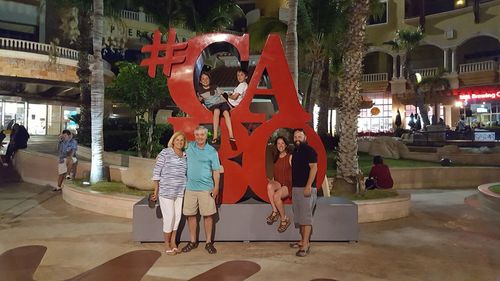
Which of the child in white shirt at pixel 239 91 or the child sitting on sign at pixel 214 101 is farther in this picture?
the child in white shirt at pixel 239 91

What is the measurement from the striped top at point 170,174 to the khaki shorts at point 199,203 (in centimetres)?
16

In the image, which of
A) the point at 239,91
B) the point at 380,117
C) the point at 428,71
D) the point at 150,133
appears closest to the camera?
the point at 239,91

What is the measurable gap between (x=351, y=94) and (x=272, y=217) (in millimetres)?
4115

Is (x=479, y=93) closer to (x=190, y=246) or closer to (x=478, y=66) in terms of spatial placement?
(x=478, y=66)

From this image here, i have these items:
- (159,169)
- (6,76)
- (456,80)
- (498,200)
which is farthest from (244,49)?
(456,80)

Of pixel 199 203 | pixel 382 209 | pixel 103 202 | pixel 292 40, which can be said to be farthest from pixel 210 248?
pixel 292 40

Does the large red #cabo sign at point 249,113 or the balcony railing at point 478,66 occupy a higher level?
the balcony railing at point 478,66

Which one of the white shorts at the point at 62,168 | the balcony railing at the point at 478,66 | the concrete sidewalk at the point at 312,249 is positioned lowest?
the concrete sidewalk at the point at 312,249

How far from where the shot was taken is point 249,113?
6.97 metres

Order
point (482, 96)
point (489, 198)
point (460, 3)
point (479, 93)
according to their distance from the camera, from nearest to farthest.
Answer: point (489, 198), point (482, 96), point (479, 93), point (460, 3)

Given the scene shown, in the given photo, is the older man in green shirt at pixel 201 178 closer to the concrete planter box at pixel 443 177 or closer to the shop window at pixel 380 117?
the concrete planter box at pixel 443 177

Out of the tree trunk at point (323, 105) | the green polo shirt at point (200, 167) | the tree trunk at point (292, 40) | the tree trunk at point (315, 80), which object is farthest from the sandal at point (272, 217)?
the tree trunk at point (323, 105)

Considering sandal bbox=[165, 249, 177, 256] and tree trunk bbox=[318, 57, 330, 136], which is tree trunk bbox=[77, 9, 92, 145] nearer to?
tree trunk bbox=[318, 57, 330, 136]

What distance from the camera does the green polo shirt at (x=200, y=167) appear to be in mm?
5754
